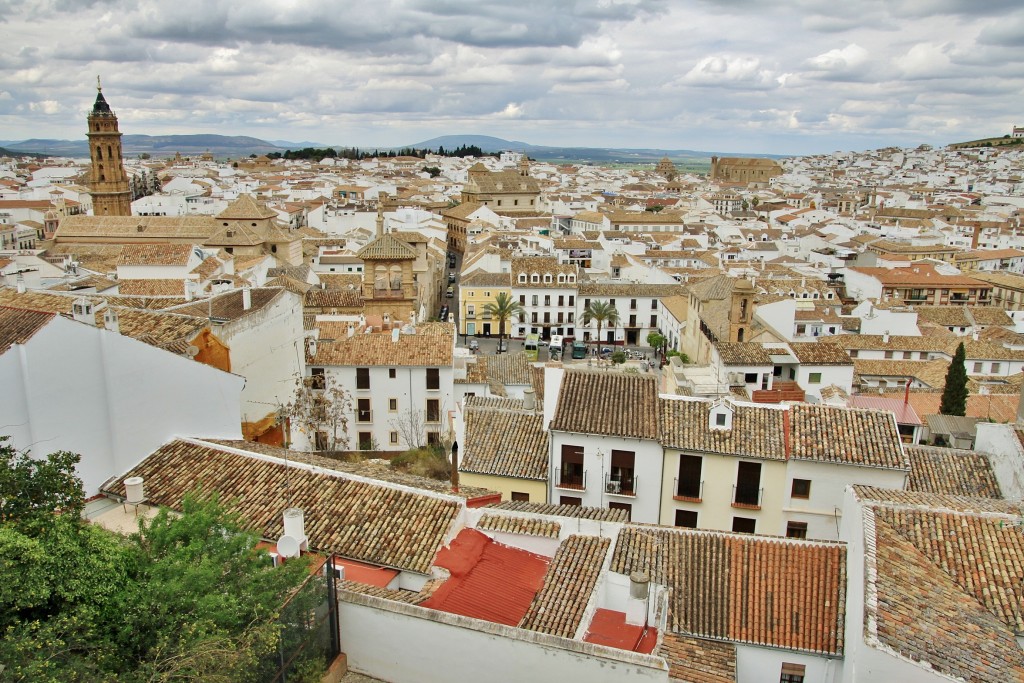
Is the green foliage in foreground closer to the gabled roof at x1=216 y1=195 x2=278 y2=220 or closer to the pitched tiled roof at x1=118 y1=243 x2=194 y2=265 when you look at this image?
the pitched tiled roof at x1=118 y1=243 x2=194 y2=265

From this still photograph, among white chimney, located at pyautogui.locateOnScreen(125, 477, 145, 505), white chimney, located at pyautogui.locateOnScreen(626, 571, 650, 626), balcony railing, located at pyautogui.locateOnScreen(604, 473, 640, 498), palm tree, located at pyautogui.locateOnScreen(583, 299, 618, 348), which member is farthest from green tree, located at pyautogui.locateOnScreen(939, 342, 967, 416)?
white chimney, located at pyautogui.locateOnScreen(125, 477, 145, 505)

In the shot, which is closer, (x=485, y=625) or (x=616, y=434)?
(x=485, y=625)

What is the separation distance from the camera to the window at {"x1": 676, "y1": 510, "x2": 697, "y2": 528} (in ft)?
59.4

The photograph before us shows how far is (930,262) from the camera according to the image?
65.9 meters

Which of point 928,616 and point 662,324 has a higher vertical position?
point 928,616

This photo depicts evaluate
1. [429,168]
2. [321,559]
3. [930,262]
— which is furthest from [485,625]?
[429,168]

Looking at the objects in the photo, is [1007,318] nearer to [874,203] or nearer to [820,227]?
[820,227]

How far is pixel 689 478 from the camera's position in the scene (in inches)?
706

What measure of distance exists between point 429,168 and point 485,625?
584ft

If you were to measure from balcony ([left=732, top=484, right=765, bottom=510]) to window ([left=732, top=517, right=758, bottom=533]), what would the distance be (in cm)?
37

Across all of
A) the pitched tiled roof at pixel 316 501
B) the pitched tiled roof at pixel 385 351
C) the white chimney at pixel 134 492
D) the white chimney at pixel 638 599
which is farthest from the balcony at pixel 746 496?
the pitched tiled roof at pixel 385 351

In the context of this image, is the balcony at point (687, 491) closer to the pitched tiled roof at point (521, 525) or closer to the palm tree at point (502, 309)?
the pitched tiled roof at point (521, 525)

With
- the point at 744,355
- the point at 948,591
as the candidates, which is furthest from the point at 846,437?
the point at 744,355

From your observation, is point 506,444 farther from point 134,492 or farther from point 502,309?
point 502,309
